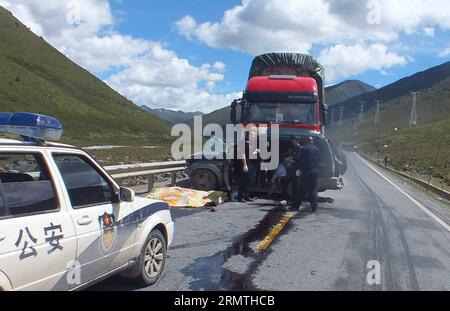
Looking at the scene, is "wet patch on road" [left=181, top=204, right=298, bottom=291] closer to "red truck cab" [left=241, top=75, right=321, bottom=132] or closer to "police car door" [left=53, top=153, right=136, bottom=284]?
"police car door" [left=53, top=153, right=136, bottom=284]

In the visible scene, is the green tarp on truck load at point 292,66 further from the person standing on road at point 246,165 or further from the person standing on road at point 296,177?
the person standing on road at point 296,177

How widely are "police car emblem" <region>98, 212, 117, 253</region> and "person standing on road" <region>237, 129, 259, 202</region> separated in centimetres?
804

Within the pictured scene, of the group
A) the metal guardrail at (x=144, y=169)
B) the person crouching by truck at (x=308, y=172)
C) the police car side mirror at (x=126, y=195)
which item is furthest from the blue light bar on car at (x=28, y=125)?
the person crouching by truck at (x=308, y=172)

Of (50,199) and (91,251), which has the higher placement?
(50,199)

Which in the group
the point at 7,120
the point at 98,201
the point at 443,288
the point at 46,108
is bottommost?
the point at 443,288

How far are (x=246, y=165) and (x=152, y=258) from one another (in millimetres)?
7411

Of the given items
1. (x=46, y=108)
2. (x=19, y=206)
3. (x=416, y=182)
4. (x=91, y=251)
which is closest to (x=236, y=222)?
(x=91, y=251)

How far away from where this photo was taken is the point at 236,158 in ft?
44.8

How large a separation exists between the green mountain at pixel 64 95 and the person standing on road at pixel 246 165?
2290 inches

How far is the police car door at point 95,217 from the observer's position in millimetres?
4719

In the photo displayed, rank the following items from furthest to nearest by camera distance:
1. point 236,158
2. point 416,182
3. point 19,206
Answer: point 416,182 → point 236,158 → point 19,206
